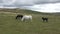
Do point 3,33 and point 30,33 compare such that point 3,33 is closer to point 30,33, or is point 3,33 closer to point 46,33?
point 30,33

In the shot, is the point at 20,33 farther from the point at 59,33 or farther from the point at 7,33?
the point at 59,33

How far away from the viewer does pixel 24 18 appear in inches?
1331

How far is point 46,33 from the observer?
19484 mm

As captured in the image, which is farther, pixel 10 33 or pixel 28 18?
pixel 28 18

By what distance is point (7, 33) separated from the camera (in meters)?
18.5

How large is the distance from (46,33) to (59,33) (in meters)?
1.79

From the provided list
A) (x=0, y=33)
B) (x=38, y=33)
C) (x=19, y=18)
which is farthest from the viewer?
Result: (x=19, y=18)

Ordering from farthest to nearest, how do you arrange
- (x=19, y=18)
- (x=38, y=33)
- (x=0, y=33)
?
(x=19, y=18)
(x=38, y=33)
(x=0, y=33)

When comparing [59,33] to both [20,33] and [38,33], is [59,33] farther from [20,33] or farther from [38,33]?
[20,33]

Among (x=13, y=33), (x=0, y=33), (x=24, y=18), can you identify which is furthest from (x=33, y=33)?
(x=24, y=18)

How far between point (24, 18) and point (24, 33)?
14.9 meters

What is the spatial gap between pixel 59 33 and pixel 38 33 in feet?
8.77

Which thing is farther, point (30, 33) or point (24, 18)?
point (24, 18)

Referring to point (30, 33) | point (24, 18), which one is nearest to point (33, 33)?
point (30, 33)
